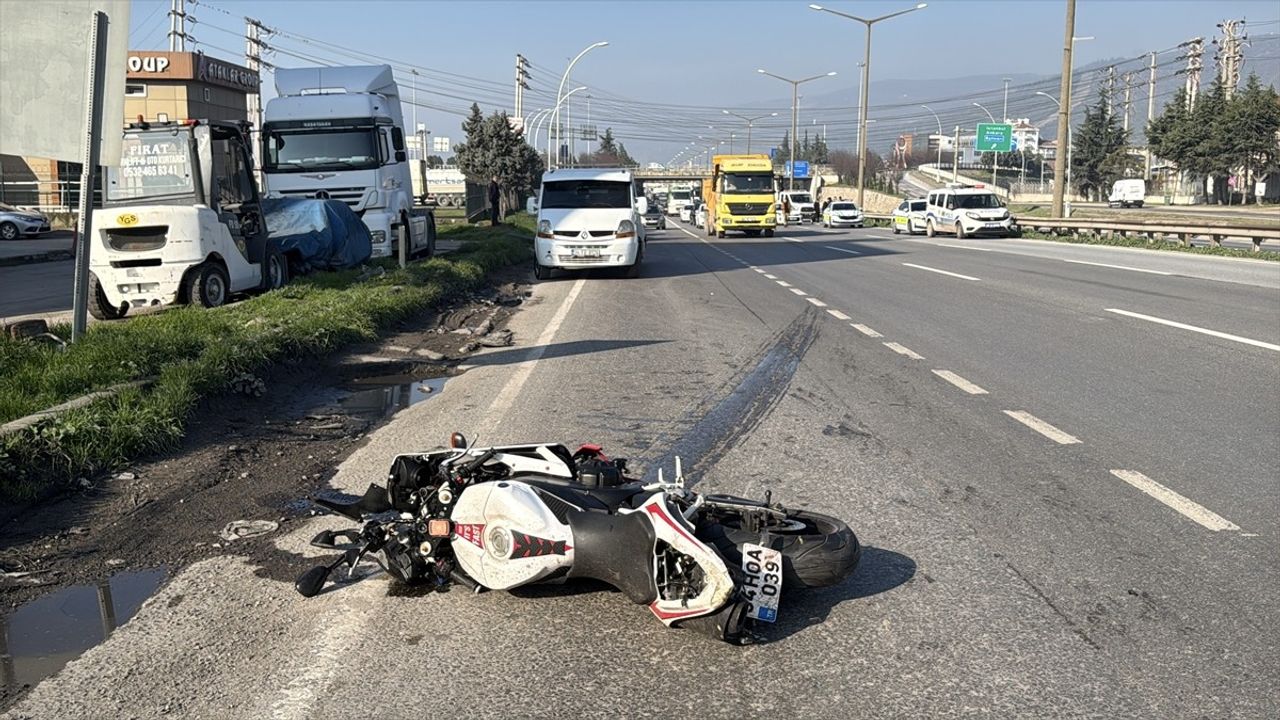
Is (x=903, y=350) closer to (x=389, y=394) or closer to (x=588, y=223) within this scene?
(x=389, y=394)

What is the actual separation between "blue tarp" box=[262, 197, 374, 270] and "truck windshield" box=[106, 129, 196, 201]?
367cm

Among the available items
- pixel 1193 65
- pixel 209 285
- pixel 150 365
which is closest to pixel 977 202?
pixel 209 285

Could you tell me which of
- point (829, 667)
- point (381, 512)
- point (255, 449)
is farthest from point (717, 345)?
point (829, 667)

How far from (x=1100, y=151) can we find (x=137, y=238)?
101834 mm

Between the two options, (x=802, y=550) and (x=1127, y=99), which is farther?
(x=1127, y=99)

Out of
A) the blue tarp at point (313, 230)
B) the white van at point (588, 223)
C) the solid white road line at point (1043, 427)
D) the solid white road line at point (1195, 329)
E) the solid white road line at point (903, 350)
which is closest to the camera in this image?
the solid white road line at point (1043, 427)

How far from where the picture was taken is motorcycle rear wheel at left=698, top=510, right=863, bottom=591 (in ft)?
13.6

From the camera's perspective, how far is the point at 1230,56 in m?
84.4

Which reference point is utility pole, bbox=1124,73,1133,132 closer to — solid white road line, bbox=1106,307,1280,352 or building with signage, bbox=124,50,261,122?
building with signage, bbox=124,50,261,122

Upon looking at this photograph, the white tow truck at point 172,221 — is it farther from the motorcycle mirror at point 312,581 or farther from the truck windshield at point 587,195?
the motorcycle mirror at point 312,581

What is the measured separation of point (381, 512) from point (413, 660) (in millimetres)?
1202

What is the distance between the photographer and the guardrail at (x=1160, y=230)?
90.8ft

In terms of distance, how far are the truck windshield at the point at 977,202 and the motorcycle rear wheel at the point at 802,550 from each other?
3863 centimetres

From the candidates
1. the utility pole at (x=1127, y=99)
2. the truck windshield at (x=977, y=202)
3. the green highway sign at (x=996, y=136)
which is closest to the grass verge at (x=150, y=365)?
the truck windshield at (x=977, y=202)
